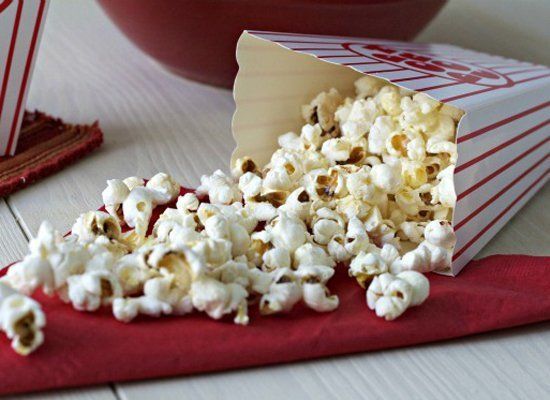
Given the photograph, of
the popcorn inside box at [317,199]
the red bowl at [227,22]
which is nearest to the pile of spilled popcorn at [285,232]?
the popcorn inside box at [317,199]

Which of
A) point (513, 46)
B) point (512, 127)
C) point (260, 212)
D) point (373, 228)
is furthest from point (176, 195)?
point (513, 46)

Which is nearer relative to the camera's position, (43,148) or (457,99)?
(457,99)

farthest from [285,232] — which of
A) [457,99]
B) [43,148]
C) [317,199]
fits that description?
[43,148]

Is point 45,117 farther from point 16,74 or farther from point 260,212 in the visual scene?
point 260,212

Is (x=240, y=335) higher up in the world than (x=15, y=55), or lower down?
lower down

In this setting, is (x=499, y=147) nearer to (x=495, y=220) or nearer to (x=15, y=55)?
(x=495, y=220)

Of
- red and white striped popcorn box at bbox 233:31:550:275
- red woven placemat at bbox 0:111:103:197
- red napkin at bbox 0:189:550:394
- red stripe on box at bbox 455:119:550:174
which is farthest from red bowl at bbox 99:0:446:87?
red napkin at bbox 0:189:550:394

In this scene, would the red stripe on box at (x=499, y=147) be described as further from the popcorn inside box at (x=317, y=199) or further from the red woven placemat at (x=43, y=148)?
the red woven placemat at (x=43, y=148)
